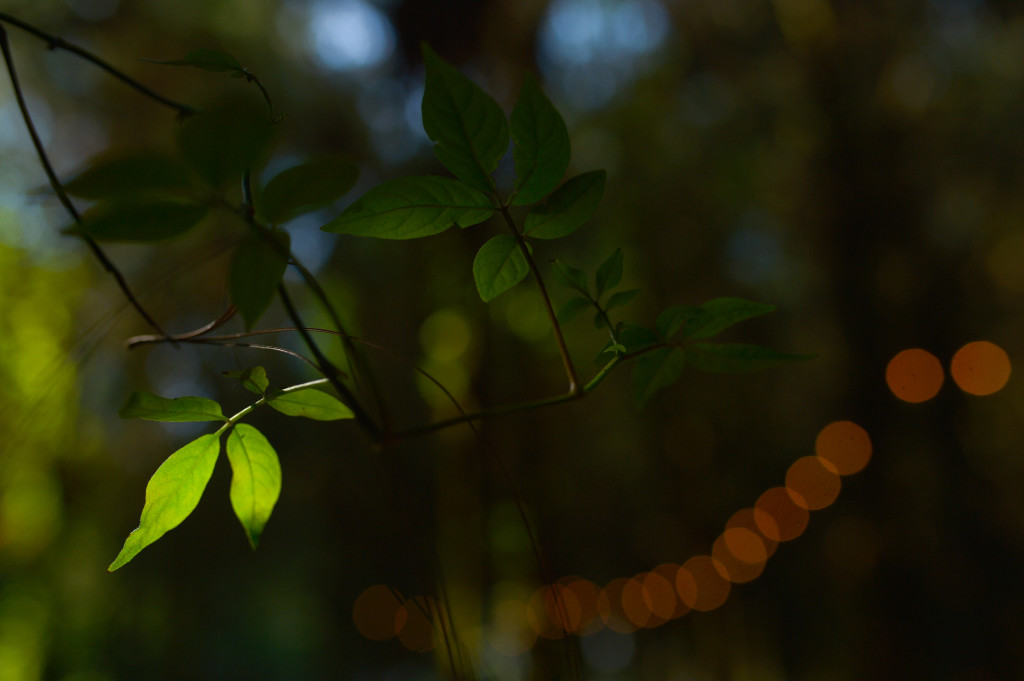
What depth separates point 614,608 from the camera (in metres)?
3.58

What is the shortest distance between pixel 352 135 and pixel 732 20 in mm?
1897

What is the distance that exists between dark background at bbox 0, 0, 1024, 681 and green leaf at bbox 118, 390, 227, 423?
1.23 metres

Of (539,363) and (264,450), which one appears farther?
(539,363)

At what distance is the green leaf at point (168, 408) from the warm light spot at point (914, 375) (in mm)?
2126

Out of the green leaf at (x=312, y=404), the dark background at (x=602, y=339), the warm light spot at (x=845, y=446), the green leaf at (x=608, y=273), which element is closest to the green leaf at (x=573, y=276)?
the green leaf at (x=608, y=273)

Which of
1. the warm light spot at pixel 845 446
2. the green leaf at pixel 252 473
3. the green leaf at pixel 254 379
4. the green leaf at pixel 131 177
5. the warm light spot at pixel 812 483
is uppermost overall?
the green leaf at pixel 131 177

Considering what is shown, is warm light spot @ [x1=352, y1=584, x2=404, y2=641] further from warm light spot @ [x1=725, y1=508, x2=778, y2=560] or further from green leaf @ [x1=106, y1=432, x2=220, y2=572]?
green leaf @ [x1=106, y1=432, x2=220, y2=572]

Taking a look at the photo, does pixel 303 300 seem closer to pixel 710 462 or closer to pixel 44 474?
pixel 44 474

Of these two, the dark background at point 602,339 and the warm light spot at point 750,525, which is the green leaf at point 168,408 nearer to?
the dark background at point 602,339

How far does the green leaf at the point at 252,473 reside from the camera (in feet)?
0.77

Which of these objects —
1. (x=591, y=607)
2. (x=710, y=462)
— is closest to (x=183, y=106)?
(x=710, y=462)

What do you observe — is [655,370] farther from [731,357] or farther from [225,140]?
[225,140]

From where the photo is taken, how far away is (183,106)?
0.61 feet

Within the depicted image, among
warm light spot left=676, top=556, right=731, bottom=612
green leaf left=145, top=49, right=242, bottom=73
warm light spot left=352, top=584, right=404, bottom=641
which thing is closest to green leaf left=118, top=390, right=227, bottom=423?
green leaf left=145, top=49, right=242, bottom=73
